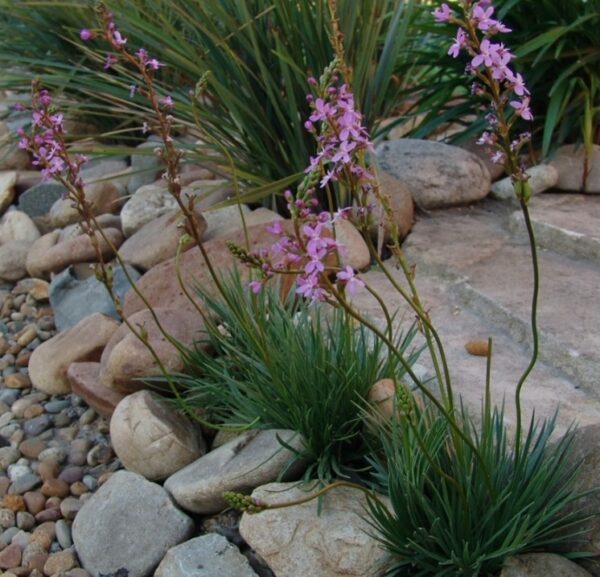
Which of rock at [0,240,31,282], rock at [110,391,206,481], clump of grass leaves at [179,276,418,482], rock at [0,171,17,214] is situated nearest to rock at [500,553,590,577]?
clump of grass leaves at [179,276,418,482]

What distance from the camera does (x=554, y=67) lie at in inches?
174

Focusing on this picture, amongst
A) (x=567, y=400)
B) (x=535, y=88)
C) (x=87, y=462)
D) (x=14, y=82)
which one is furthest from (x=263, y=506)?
(x=14, y=82)

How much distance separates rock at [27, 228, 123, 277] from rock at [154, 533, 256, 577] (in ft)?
6.63

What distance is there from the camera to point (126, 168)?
214 inches

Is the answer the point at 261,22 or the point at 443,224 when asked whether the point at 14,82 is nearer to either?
the point at 261,22

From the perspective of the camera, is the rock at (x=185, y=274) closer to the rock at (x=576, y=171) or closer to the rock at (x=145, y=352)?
the rock at (x=145, y=352)

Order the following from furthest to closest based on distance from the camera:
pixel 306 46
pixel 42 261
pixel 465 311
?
pixel 42 261
pixel 306 46
pixel 465 311

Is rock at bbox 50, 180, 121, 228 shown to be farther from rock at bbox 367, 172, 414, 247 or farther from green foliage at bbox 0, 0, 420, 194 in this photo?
rock at bbox 367, 172, 414, 247

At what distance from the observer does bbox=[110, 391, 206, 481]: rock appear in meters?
2.71

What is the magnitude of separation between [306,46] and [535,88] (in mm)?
1323

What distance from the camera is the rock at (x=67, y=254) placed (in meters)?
4.23

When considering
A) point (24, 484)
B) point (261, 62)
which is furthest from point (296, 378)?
point (261, 62)

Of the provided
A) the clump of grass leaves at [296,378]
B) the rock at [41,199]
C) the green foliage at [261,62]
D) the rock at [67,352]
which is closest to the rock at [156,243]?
the green foliage at [261,62]

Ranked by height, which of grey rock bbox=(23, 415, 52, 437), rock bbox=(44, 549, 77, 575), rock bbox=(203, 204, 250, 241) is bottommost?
grey rock bbox=(23, 415, 52, 437)
